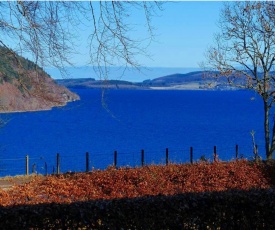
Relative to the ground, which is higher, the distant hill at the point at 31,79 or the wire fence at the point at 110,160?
the distant hill at the point at 31,79

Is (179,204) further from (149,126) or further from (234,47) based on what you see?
(149,126)

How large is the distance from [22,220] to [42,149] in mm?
53966

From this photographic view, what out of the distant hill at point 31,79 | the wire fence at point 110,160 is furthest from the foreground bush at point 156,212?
the wire fence at point 110,160

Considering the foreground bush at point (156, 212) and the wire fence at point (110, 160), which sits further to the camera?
the wire fence at point (110, 160)

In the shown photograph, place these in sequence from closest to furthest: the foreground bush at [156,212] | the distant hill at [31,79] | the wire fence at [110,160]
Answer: the distant hill at [31,79] → the foreground bush at [156,212] → the wire fence at [110,160]

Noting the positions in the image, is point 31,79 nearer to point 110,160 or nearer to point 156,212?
point 156,212

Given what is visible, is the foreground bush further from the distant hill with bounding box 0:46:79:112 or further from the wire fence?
the wire fence

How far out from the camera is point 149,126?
9406cm

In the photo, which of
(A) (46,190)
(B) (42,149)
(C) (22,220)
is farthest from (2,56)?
(B) (42,149)

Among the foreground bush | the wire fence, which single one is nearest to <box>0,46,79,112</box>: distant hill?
the foreground bush

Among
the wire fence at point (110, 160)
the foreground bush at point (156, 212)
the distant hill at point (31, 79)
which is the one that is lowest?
the wire fence at point (110, 160)

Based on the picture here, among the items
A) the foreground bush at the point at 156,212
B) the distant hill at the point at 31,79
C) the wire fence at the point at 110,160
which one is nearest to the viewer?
Result: the distant hill at the point at 31,79

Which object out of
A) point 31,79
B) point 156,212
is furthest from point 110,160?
point 31,79

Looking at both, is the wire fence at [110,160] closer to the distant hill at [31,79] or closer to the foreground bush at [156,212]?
the foreground bush at [156,212]
